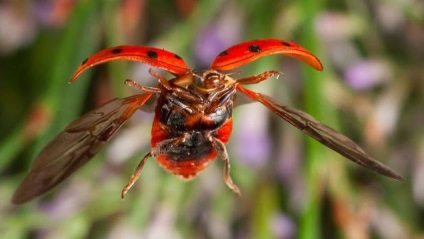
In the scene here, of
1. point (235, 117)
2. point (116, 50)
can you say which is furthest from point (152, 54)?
point (235, 117)

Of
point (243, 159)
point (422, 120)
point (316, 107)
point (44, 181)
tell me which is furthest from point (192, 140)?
point (422, 120)

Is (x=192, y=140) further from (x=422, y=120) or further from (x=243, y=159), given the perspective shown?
(x=422, y=120)

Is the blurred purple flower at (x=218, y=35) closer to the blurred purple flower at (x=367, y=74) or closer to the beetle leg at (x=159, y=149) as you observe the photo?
the blurred purple flower at (x=367, y=74)

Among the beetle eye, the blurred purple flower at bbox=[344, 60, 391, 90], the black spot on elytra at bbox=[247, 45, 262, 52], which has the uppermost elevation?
the black spot on elytra at bbox=[247, 45, 262, 52]

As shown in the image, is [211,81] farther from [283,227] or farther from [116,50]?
[283,227]

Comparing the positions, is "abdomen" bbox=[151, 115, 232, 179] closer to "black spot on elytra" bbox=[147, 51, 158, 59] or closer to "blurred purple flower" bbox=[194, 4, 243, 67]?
"black spot on elytra" bbox=[147, 51, 158, 59]

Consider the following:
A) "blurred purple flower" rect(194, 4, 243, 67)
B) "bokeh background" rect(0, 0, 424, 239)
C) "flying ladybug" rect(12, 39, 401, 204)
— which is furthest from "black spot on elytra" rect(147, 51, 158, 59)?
"blurred purple flower" rect(194, 4, 243, 67)
